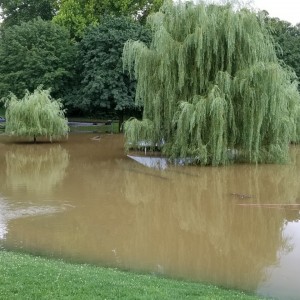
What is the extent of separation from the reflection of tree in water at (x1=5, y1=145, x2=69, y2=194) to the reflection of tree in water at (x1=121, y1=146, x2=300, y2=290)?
124 inches

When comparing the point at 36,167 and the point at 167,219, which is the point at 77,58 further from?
the point at 167,219

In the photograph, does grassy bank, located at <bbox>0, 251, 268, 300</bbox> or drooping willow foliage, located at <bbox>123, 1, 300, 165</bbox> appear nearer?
grassy bank, located at <bbox>0, 251, 268, 300</bbox>

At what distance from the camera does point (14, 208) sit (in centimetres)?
1461

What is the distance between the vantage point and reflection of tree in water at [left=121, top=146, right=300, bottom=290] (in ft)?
32.4

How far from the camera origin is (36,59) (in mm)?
39531

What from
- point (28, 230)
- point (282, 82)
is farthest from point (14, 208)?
point (282, 82)

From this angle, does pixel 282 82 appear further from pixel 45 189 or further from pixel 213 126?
pixel 45 189

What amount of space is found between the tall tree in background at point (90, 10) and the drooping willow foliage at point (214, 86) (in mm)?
22559

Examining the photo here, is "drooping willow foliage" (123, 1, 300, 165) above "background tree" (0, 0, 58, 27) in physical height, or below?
below

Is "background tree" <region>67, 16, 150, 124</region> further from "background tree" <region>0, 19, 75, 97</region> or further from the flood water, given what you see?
the flood water

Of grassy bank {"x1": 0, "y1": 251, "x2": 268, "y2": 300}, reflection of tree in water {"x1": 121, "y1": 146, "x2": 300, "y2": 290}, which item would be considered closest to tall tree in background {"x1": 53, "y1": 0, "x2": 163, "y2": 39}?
reflection of tree in water {"x1": 121, "y1": 146, "x2": 300, "y2": 290}

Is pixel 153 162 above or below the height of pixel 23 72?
below

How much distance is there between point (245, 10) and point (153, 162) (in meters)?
8.18

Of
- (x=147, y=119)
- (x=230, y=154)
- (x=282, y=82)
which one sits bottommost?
(x=230, y=154)
